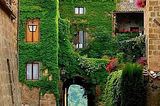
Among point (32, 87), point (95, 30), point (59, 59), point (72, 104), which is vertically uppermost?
point (95, 30)

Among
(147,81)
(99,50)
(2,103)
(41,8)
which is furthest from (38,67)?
(2,103)

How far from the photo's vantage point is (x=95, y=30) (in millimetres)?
39250

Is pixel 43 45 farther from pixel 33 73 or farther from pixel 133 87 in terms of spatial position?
pixel 133 87

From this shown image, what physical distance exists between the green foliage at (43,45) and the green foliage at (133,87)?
16246mm

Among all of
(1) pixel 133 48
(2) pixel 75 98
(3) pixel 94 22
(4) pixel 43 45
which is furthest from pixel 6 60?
(2) pixel 75 98

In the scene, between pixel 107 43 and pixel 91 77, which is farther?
pixel 107 43

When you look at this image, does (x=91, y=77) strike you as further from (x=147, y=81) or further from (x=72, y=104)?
(x=72, y=104)

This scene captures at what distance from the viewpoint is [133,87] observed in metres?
15.6

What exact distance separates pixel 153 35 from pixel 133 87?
3075 mm

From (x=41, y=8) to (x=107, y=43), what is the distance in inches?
363

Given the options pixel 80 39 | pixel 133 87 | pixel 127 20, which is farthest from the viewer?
pixel 127 20

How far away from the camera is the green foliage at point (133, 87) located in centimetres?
1554

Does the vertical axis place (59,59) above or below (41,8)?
below

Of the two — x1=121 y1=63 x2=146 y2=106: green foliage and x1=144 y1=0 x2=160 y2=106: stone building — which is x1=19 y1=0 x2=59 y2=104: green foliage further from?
x1=121 y1=63 x2=146 y2=106: green foliage
